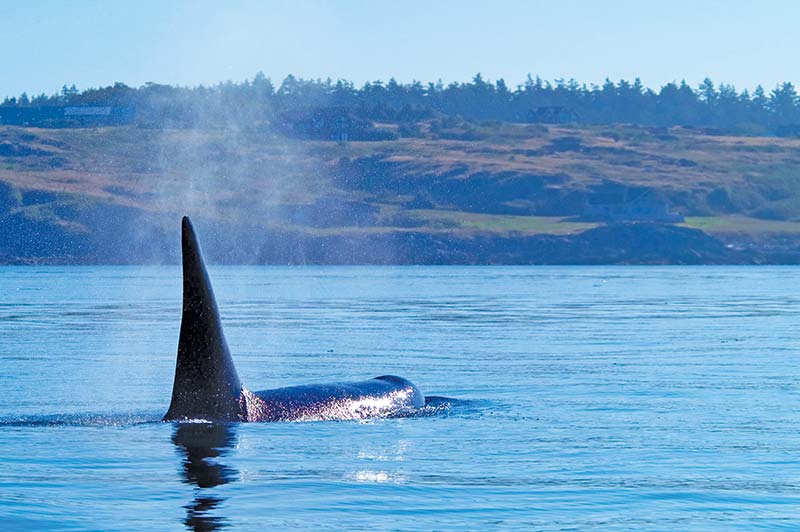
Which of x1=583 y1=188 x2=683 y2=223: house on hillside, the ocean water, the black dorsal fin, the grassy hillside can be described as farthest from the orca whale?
x1=583 y1=188 x2=683 y2=223: house on hillside

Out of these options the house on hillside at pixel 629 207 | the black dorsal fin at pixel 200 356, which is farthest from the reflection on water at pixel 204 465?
the house on hillside at pixel 629 207

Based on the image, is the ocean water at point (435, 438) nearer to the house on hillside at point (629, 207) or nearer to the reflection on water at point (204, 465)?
the reflection on water at point (204, 465)

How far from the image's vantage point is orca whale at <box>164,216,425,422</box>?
17.6 m

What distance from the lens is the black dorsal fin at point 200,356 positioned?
17359mm

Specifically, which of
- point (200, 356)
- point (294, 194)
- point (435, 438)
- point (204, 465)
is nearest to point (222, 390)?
point (200, 356)

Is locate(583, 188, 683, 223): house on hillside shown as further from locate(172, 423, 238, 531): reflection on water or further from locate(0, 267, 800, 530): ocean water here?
locate(172, 423, 238, 531): reflection on water

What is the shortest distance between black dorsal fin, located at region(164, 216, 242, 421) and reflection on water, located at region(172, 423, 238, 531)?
26 cm

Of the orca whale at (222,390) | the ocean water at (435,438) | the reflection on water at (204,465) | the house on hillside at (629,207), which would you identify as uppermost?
the house on hillside at (629,207)

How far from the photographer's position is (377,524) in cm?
1345

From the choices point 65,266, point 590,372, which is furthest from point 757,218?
point 590,372

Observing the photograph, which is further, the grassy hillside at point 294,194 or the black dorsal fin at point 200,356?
the grassy hillside at point 294,194

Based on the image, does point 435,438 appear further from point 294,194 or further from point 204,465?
point 294,194

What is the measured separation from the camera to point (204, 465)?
53.7ft

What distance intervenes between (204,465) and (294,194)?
Answer: 15890 centimetres
